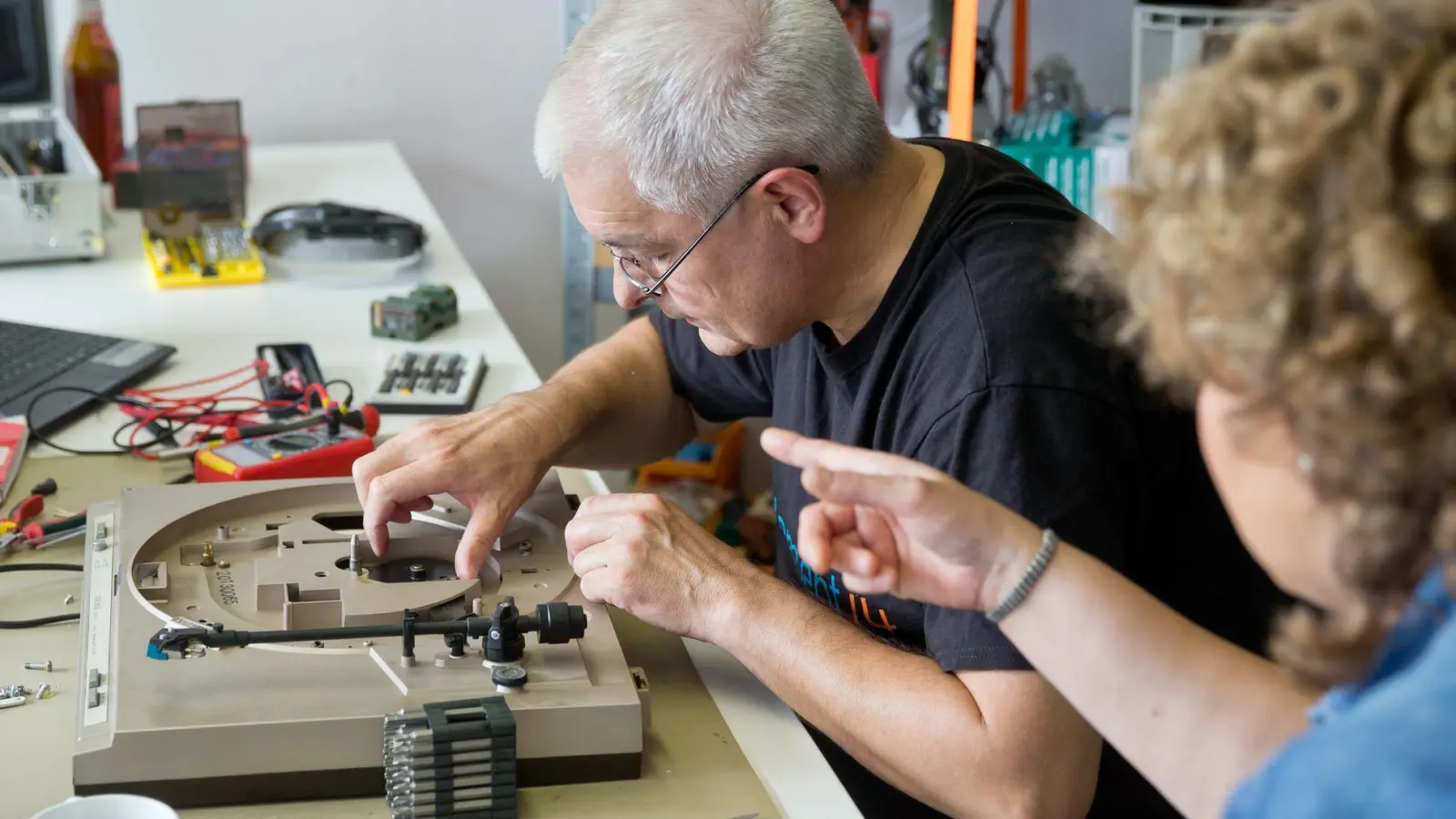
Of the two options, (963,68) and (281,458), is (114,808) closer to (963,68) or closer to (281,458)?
(281,458)

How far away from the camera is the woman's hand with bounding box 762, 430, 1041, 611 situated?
0.81 meters

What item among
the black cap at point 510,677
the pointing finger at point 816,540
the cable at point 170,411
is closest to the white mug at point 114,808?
the black cap at point 510,677

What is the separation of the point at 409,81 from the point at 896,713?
2.18 metres

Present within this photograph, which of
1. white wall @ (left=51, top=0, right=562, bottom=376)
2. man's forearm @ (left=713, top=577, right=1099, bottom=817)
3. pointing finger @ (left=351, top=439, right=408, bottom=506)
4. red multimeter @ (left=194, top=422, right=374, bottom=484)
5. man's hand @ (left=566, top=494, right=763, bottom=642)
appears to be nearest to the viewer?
man's forearm @ (left=713, top=577, right=1099, bottom=817)

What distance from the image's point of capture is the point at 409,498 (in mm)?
1251

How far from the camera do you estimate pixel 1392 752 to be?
1.91ft

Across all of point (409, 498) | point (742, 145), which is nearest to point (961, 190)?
point (742, 145)

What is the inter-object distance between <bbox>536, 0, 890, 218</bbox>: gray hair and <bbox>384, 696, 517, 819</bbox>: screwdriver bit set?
0.48 meters

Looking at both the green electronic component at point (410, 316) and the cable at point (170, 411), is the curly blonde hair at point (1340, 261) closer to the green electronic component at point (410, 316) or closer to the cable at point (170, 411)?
the cable at point (170, 411)

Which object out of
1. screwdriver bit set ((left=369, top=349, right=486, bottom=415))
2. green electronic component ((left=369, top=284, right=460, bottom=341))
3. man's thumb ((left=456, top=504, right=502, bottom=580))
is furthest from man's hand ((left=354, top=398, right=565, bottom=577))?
green electronic component ((left=369, top=284, right=460, bottom=341))

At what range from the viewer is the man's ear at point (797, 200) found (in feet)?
3.92

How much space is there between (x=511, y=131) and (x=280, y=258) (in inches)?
37.0

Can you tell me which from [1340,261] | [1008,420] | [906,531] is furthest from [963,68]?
[1340,261]

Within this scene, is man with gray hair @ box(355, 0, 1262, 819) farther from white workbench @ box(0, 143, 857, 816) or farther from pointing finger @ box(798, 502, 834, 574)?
white workbench @ box(0, 143, 857, 816)
